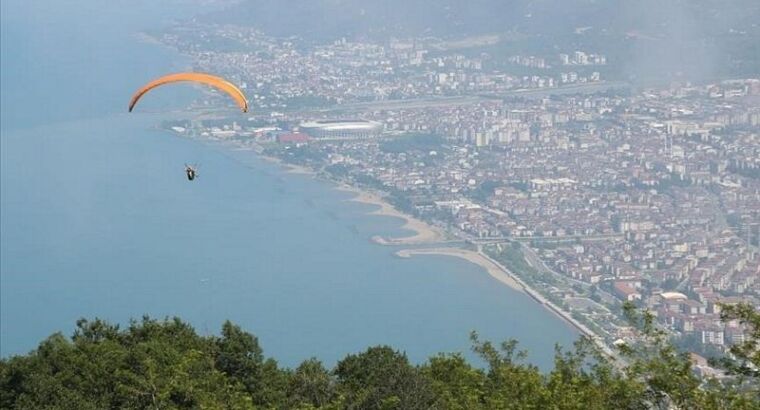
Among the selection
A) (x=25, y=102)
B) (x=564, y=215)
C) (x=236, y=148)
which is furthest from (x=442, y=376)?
(x=25, y=102)

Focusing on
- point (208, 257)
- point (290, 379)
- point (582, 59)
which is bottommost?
point (208, 257)

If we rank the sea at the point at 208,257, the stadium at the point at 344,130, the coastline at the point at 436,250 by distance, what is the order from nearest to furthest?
the coastline at the point at 436,250
the sea at the point at 208,257
the stadium at the point at 344,130

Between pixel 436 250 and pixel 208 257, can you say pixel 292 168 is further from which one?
pixel 436 250

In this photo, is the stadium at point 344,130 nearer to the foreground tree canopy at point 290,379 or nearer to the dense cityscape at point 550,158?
the dense cityscape at point 550,158

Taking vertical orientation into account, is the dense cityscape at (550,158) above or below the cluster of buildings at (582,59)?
below

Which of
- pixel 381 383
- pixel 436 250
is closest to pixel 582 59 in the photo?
pixel 436 250

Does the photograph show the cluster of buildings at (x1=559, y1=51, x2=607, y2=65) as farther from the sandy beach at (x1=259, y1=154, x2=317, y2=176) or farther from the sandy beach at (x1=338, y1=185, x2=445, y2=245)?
the sandy beach at (x1=338, y1=185, x2=445, y2=245)

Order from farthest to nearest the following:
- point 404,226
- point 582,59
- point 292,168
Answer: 1. point 582,59
2. point 292,168
3. point 404,226

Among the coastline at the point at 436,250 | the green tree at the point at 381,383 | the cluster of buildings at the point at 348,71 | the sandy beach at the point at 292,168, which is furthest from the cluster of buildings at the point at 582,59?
the green tree at the point at 381,383
